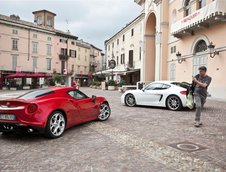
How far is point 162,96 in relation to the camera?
1092 centimetres

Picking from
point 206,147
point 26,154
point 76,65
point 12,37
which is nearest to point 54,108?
point 26,154

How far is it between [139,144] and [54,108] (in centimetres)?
213

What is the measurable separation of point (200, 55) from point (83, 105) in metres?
14.0

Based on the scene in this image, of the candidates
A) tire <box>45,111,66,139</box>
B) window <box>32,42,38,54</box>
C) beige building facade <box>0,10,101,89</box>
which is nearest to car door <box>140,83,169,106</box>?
tire <box>45,111,66,139</box>

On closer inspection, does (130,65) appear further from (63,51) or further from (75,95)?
(75,95)

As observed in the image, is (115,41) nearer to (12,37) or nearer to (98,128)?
(12,37)

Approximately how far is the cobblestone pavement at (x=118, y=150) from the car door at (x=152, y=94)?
4.03 metres

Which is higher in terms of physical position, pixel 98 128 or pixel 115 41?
pixel 115 41

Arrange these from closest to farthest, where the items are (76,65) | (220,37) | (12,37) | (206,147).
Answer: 1. (206,147)
2. (220,37)
3. (12,37)
4. (76,65)

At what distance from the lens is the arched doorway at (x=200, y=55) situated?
17828mm

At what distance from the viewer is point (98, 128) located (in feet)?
22.2

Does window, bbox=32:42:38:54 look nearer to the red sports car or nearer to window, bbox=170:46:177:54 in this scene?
window, bbox=170:46:177:54

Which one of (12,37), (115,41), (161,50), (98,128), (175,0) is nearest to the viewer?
(98,128)

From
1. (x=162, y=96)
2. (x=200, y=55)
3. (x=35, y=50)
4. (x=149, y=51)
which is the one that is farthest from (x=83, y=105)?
(x=35, y=50)
